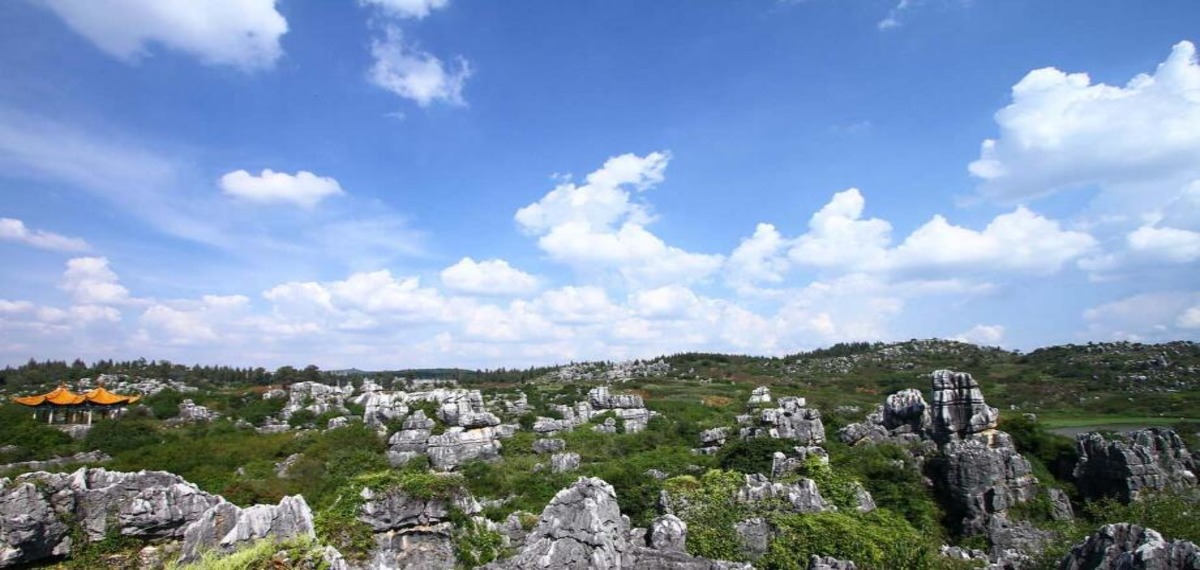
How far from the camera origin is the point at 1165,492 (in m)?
30.4

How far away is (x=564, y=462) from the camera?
44656mm

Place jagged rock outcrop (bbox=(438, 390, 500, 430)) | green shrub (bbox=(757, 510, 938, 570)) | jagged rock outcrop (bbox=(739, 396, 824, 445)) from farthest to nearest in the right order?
1. jagged rock outcrop (bbox=(438, 390, 500, 430))
2. jagged rock outcrop (bbox=(739, 396, 824, 445))
3. green shrub (bbox=(757, 510, 938, 570))

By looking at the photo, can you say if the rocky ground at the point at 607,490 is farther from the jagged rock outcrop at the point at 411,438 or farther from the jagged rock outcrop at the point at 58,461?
the jagged rock outcrop at the point at 58,461

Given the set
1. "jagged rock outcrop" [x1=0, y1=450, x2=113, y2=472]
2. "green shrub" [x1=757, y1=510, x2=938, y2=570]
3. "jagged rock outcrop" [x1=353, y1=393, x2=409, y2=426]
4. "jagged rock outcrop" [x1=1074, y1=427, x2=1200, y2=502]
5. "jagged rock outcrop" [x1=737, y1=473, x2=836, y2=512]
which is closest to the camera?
"green shrub" [x1=757, y1=510, x2=938, y2=570]

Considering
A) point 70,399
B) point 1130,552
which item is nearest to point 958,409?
point 1130,552

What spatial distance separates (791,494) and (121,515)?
23290mm

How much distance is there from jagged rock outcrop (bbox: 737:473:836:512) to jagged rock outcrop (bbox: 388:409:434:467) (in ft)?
95.6

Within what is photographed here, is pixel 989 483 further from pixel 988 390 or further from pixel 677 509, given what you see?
pixel 988 390

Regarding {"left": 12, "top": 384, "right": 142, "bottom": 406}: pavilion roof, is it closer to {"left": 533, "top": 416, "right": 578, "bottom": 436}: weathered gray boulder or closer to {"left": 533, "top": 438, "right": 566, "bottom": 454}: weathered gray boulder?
{"left": 533, "top": 416, "right": 578, "bottom": 436}: weathered gray boulder

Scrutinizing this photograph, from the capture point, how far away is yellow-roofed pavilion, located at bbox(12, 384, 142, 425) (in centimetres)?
6756

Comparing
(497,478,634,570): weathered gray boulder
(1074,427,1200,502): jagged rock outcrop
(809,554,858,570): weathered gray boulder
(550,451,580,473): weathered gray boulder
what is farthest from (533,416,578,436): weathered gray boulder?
(809,554,858,570): weathered gray boulder

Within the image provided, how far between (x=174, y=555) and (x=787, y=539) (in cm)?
1897

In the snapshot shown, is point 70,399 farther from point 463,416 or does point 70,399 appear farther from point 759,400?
point 759,400

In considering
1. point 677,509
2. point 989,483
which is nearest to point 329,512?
point 677,509
